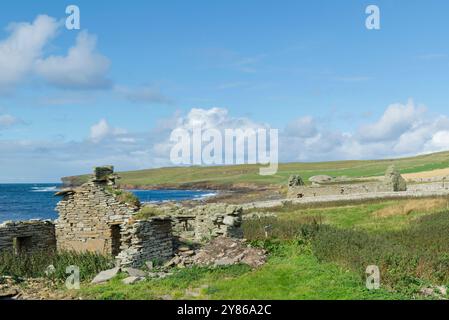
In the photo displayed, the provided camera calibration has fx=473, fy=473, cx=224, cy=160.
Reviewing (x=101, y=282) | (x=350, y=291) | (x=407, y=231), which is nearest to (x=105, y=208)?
(x=101, y=282)

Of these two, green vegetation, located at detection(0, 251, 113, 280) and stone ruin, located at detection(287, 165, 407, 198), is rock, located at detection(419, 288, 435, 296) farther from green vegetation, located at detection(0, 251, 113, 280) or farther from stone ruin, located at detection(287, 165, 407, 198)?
stone ruin, located at detection(287, 165, 407, 198)

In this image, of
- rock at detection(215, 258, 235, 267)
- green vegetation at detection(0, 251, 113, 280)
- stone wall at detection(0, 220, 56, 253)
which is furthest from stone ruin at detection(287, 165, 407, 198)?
green vegetation at detection(0, 251, 113, 280)

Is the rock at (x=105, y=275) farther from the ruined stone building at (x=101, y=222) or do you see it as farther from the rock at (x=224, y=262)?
the rock at (x=224, y=262)

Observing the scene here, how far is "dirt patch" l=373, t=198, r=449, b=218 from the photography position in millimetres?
33125

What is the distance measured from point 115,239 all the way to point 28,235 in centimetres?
465

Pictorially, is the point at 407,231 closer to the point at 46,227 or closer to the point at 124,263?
the point at 124,263

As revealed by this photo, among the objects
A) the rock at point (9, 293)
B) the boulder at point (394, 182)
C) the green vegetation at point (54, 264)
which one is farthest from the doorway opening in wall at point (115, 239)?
the boulder at point (394, 182)

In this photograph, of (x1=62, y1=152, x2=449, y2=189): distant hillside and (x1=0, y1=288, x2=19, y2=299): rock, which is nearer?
(x1=0, y1=288, x2=19, y2=299): rock

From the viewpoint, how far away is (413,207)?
112ft

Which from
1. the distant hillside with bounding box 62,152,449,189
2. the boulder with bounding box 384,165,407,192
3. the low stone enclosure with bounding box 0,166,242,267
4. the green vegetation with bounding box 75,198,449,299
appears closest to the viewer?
the green vegetation with bounding box 75,198,449,299

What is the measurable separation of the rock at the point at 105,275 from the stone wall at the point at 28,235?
7.32m

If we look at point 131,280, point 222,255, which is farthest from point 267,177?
point 131,280
